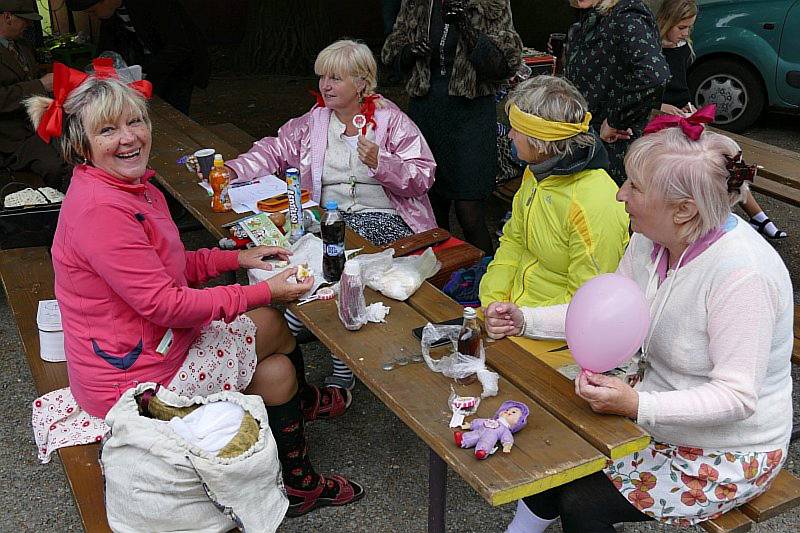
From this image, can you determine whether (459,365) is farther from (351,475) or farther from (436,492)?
(351,475)

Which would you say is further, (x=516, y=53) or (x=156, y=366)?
(x=516, y=53)

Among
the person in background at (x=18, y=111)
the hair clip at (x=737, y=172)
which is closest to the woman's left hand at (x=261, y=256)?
the hair clip at (x=737, y=172)

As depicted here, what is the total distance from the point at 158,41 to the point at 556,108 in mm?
3846

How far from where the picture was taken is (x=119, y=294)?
2.44 metres

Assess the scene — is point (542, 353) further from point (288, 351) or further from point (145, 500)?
point (145, 500)

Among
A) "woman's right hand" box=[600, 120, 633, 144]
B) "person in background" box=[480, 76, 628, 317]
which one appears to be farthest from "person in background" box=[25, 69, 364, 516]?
"woman's right hand" box=[600, 120, 633, 144]

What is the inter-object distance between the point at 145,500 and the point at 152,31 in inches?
173

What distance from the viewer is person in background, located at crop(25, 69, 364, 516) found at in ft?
7.95

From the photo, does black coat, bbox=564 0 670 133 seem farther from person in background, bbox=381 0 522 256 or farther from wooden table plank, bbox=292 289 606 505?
wooden table plank, bbox=292 289 606 505

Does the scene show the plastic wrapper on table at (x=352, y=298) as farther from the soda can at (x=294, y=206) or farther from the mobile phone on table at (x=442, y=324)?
the soda can at (x=294, y=206)

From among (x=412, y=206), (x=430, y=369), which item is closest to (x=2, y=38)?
(x=412, y=206)

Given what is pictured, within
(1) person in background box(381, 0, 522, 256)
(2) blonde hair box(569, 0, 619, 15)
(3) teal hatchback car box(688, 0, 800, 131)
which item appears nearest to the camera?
(2) blonde hair box(569, 0, 619, 15)

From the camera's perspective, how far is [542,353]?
2.71m

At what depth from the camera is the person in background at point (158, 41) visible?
5625 millimetres
